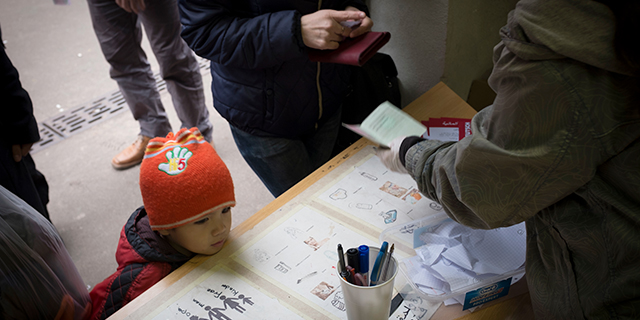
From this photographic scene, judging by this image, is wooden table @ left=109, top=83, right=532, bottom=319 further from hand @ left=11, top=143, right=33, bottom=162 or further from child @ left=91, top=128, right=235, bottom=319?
hand @ left=11, top=143, right=33, bottom=162

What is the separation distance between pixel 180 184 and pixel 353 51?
57cm

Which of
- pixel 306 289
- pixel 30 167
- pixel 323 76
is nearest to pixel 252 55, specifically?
pixel 323 76

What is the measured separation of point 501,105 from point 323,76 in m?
0.76

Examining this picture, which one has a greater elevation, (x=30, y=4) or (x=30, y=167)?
(x=30, y=167)

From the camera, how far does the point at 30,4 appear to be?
193 inches

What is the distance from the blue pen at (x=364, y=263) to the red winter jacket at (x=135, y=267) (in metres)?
0.52

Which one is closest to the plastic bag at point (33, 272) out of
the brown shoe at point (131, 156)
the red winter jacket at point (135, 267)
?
the red winter jacket at point (135, 267)

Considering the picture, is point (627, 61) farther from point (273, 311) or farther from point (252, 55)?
point (252, 55)

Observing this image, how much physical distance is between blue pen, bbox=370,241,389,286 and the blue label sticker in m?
0.21

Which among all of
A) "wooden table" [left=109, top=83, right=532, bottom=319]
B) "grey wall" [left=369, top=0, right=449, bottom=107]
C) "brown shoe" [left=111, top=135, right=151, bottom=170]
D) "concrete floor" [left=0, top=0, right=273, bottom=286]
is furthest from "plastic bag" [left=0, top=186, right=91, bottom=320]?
"brown shoe" [left=111, top=135, right=151, bottom=170]

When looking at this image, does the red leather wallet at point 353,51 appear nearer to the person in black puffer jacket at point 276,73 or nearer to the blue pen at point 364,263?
the person in black puffer jacket at point 276,73

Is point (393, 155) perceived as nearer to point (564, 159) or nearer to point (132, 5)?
point (564, 159)

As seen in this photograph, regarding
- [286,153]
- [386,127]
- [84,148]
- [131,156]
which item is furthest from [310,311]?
[84,148]

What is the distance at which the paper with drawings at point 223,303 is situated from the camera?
0.91 metres
